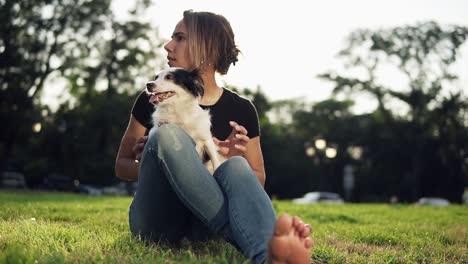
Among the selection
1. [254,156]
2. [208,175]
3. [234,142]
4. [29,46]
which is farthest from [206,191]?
[29,46]

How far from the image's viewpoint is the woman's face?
4074mm

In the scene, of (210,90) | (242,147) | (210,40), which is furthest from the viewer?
(210,90)

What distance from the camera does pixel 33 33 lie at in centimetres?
2773

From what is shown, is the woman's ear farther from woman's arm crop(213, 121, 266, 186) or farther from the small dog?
woman's arm crop(213, 121, 266, 186)

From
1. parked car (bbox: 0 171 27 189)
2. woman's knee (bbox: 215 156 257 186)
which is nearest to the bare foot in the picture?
woman's knee (bbox: 215 156 257 186)

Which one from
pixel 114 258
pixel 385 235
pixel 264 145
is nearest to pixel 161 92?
pixel 114 258

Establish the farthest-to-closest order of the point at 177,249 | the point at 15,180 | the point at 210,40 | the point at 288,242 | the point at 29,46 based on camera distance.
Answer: the point at 15,180 < the point at 29,46 < the point at 210,40 < the point at 177,249 < the point at 288,242

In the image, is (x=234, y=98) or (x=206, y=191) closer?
(x=206, y=191)

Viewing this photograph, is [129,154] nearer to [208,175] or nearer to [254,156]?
[254,156]

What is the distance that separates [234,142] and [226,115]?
353 mm

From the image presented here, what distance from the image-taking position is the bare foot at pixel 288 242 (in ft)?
8.32

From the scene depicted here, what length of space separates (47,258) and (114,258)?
351mm

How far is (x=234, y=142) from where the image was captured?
12.8 ft

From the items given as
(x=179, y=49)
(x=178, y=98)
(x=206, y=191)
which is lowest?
(x=206, y=191)
